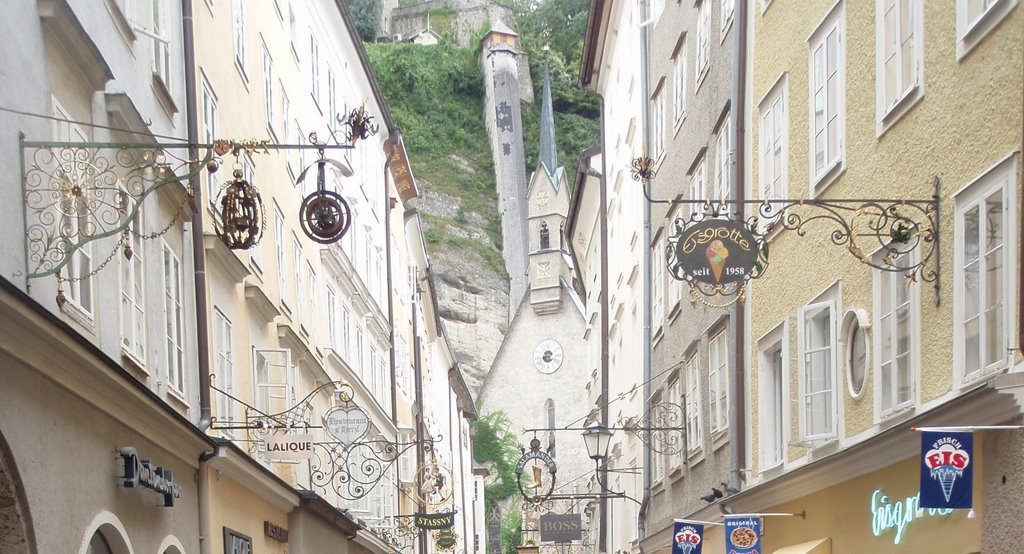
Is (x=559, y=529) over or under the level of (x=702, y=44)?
under

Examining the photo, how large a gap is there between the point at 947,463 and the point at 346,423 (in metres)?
9.49

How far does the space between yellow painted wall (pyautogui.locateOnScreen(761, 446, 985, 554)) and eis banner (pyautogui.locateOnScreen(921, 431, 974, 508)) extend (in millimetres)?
324

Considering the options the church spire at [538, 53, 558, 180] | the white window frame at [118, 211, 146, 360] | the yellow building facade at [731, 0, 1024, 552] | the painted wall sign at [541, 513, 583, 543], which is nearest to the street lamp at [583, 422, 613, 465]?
the yellow building facade at [731, 0, 1024, 552]

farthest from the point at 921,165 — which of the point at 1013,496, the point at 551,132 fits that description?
the point at 551,132

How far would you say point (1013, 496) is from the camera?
793cm

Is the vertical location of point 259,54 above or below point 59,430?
above

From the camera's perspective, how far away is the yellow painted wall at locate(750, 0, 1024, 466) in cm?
846

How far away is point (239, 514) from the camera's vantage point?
15.4 m

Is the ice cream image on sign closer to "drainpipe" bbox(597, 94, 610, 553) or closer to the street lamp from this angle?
the street lamp

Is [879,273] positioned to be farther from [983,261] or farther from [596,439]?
[596,439]

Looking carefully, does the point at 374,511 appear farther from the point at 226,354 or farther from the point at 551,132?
the point at 551,132

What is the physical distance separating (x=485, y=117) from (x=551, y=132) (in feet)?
22.9

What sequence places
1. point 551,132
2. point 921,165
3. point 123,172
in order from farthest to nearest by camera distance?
1. point 551,132
2. point 123,172
3. point 921,165

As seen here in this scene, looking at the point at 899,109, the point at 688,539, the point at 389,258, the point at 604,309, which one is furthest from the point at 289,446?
the point at 389,258
